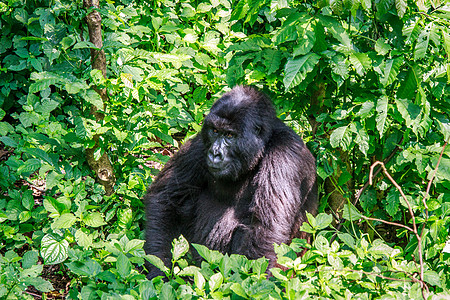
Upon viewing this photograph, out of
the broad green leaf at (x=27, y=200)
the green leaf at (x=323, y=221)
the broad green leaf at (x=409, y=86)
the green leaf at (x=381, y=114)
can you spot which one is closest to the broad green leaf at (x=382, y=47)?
the broad green leaf at (x=409, y=86)

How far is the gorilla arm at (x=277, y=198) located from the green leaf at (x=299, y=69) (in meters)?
0.67

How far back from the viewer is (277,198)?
4.17 meters

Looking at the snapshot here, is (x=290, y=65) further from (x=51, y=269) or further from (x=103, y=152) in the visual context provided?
(x=51, y=269)

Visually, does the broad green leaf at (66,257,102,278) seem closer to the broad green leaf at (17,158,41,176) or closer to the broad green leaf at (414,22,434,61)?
the broad green leaf at (17,158,41,176)

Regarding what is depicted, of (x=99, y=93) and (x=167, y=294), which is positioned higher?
(x=99, y=93)

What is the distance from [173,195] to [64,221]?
1034mm

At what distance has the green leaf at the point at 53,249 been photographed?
3941 millimetres

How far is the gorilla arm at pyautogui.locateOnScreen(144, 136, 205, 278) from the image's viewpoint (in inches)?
184

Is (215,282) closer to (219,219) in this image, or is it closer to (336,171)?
(219,219)

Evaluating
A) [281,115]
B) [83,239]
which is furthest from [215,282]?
[281,115]

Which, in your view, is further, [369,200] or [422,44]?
[369,200]

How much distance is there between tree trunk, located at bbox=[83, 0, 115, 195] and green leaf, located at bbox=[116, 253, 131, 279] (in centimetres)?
191

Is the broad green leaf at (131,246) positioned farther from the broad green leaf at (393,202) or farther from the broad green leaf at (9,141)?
the broad green leaf at (393,202)

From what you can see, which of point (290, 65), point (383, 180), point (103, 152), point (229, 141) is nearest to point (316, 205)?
point (383, 180)
